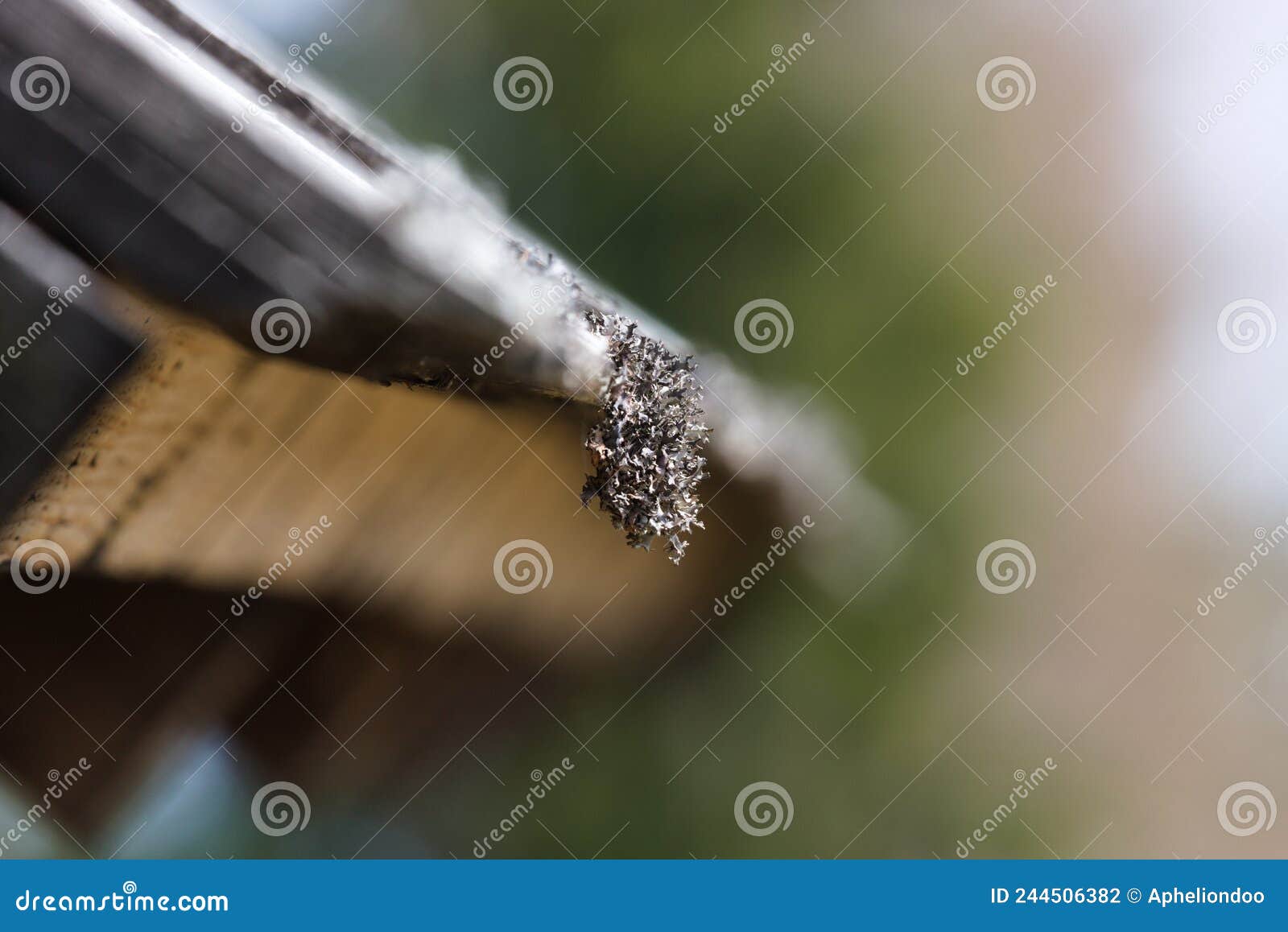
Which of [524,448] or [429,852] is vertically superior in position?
[524,448]

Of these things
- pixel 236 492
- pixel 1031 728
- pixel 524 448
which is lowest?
pixel 236 492

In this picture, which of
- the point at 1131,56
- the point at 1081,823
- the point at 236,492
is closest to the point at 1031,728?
the point at 1081,823

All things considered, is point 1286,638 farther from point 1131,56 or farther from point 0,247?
point 0,247

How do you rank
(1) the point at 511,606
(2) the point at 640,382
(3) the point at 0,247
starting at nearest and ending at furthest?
(3) the point at 0,247, (2) the point at 640,382, (1) the point at 511,606

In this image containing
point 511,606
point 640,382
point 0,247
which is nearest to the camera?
point 0,247

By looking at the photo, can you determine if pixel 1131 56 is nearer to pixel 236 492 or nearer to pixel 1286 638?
pixel 1286 638

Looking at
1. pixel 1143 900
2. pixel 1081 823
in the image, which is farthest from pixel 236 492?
pixel 1143 900

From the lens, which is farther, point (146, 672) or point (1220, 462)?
point (1220, 462)
